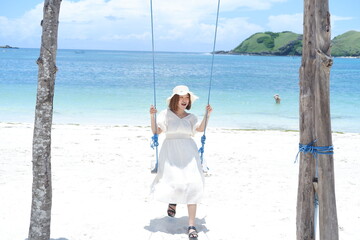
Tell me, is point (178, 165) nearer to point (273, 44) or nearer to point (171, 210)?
point (171, 210)

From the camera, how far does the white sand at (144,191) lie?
4996mm

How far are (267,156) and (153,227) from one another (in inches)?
189

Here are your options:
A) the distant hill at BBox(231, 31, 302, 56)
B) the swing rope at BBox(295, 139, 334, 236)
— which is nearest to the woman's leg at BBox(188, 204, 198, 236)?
the swing rope at BBox(295, 139, 334, 236)

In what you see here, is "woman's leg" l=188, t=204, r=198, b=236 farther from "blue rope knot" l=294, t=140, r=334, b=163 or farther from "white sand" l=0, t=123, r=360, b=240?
"blue rope knot" l=294, t=140, r=334, b=163

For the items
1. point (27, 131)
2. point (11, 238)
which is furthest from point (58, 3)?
point (27, 131)

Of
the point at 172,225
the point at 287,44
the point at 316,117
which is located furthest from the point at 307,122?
the point at 287,44

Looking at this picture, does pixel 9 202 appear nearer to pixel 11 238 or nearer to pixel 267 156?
pixel 11 238

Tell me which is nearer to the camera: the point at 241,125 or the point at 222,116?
the point at 241,125

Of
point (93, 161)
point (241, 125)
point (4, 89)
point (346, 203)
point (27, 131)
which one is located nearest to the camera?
point (346, 203)

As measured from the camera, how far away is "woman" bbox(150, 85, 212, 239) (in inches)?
192

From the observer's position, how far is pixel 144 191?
21.5 feet

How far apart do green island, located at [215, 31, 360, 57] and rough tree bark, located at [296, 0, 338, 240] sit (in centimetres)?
16050

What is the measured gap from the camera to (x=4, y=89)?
96.2 feet

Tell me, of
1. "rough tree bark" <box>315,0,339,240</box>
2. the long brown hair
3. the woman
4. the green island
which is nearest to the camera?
"rough tree bark" <box>315,0,339,240</box>
